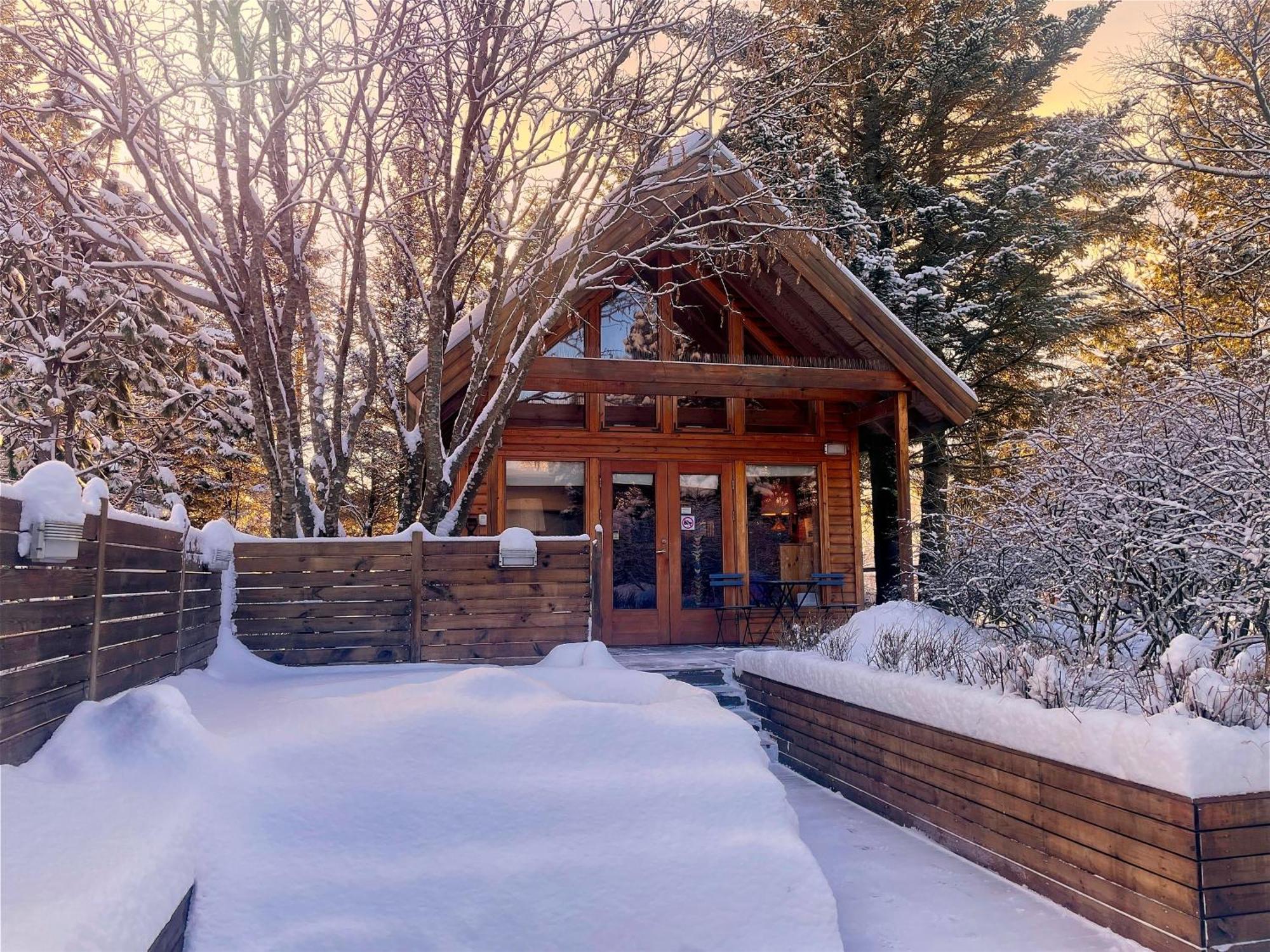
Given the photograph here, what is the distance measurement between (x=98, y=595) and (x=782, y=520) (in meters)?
8.07

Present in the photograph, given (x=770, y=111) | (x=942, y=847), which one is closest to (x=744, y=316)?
(x=770, y=111)

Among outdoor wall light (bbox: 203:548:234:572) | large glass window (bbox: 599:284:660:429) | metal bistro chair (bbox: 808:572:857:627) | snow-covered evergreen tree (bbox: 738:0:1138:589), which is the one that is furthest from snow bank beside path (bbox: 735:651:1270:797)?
snow-covered evergreen tree (bbox: 738:0:1138:589)

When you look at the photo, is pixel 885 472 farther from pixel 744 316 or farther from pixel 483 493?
pixel 483 493

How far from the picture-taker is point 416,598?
6.27 metres

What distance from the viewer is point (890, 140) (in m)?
14.7

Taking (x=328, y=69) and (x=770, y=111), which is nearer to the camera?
(x=328, y=69)

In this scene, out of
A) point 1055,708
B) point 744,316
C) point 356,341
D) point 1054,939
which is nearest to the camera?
point 1054,939

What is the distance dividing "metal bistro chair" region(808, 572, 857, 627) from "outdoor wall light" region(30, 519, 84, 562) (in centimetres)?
827

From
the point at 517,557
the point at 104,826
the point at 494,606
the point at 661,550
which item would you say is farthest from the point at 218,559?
the point at 661,550

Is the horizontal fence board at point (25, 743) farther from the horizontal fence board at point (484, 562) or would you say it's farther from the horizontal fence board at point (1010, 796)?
the horizontal fence board at point (1010, 796)

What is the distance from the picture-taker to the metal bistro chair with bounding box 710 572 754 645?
32.7ft

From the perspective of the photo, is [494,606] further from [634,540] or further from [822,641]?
[634,540]

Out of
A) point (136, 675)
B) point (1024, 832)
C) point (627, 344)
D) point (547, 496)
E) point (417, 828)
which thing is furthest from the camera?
point (627, 344)

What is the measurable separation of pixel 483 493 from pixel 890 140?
9889mm
